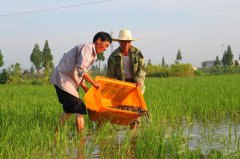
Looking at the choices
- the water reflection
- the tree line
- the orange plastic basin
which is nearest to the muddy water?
the water reflection

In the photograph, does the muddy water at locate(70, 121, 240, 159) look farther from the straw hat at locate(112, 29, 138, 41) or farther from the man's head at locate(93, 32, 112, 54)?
the straw hat at locate(112, 29, 138, 41)

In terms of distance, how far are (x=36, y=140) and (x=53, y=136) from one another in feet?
0.78

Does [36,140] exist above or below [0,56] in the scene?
below

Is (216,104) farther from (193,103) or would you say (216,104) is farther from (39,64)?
(39,64)

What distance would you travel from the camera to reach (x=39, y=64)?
52.3m

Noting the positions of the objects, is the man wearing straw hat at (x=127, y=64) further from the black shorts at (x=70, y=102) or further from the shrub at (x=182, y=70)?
the shrub at (x=182, y=70)

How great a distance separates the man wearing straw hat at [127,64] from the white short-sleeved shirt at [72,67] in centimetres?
93

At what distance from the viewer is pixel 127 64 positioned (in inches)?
206

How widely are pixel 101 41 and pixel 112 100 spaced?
3.68 feet

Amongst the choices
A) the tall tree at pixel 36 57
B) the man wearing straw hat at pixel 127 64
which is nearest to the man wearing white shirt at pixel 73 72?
the man wearing straw hat at pixel 127 64

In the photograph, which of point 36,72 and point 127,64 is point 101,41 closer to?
point 127,64

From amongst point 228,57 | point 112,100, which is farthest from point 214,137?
point 228,57

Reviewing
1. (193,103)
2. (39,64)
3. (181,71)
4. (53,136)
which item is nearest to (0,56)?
(39,64)

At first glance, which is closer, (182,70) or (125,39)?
(125,39)
